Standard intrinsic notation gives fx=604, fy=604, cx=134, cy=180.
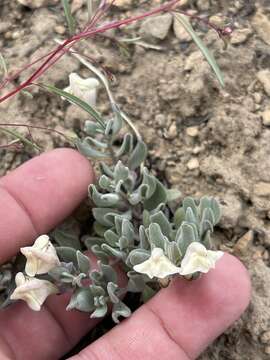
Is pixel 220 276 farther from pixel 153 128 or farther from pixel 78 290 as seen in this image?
pixel 153 128

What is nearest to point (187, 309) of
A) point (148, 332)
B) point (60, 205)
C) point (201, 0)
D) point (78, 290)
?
point (148, 332)

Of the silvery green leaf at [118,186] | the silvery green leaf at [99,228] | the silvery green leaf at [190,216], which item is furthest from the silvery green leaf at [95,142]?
the silvery green leaf at [190,216]

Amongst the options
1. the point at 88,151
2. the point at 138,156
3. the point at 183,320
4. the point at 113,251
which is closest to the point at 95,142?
the point at 88,151

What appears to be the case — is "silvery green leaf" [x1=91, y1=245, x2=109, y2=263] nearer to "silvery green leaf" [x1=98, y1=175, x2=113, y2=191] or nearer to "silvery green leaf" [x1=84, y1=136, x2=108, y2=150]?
"silvery green leaf" [x1=98, y1=175, x2=113, y2=191]

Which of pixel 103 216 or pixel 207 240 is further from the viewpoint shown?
pixel 103 216

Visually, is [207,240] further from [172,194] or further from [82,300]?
[82,300]

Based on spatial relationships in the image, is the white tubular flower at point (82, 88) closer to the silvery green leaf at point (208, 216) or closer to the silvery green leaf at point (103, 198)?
the silvery green leaf at point (103, 198)
